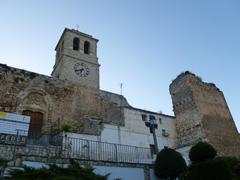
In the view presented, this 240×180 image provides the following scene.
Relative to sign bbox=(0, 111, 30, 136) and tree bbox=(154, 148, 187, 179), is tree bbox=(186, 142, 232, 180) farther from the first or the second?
sign bbox=(0, 111, 30, 136)

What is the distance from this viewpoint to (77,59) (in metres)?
22.3

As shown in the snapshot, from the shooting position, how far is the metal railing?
1066 centimetres

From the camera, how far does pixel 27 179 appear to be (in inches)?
260

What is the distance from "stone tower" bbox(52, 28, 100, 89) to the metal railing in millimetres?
8698

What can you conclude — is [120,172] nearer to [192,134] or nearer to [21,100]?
[21,100]

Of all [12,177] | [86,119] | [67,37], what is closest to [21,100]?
[86,119]

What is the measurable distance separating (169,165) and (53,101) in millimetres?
10428

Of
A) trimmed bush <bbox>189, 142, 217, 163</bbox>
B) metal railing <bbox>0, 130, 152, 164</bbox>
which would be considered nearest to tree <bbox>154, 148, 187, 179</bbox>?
trimmed bush <bbox>189, 142, 217, 163</bbox>

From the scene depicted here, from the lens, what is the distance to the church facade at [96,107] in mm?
16938

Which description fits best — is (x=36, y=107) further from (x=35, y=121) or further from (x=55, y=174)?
(x=55, y=174)

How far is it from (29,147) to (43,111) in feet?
24.0

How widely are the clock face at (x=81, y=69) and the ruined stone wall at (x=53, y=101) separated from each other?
171cm

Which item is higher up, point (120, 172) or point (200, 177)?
point (120, 172)

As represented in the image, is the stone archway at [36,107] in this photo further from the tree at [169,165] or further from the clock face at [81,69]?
the tree at [169,165]
